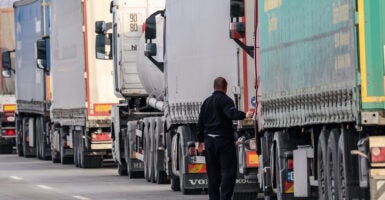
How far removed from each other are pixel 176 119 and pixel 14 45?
2541 cm

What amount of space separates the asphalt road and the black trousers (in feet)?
15.9

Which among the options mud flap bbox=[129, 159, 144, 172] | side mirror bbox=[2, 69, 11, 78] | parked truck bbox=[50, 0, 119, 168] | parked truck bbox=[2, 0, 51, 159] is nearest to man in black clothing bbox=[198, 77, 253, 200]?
mud flap bbox=[129, 159, 144, 172]

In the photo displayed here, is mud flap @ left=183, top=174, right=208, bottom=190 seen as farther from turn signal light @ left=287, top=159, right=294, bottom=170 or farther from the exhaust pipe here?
turn signal light @ left=287, top=159, right=294, bottom=170

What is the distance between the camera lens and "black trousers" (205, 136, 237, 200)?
69.8 feet

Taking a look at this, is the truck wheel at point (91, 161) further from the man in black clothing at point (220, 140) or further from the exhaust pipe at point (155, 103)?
the man in black clothing at point (220, 140)

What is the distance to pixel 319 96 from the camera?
19250 millimetres

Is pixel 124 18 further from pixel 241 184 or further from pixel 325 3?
pixel 325 3

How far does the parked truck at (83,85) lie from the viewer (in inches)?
1547

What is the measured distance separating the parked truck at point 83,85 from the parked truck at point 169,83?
1.49 m

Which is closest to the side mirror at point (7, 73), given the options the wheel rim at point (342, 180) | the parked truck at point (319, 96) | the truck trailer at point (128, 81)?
the truck trailer at point (128, 81)

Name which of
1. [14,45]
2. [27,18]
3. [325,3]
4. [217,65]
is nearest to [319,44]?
[325,3]

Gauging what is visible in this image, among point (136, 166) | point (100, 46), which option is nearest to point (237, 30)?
point (136, 166)

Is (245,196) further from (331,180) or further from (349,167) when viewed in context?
(349,167)

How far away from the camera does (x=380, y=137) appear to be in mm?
17078
